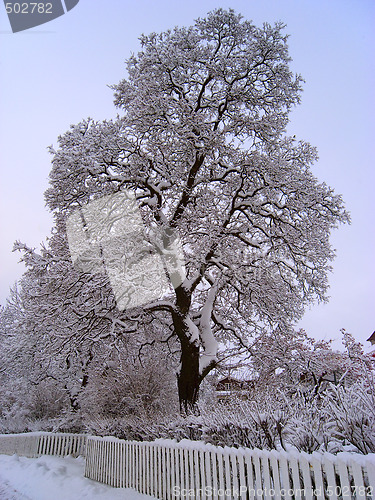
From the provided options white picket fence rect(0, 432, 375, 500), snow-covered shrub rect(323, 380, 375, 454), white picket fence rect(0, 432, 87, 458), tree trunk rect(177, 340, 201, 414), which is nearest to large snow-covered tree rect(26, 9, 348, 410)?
tree trunk rect(177, 340, 201, 414)

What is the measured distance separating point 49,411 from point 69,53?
15.4m

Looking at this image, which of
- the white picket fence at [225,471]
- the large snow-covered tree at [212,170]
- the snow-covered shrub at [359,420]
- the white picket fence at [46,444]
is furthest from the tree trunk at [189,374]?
the snow-covered shrub at [359,420]

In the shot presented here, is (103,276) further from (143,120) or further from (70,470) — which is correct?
(70,470)

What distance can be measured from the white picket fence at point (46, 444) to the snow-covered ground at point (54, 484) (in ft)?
1.84

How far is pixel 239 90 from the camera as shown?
36.2ft

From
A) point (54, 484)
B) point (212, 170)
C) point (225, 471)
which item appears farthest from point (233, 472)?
point (212, 170)

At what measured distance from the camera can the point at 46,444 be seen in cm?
1375

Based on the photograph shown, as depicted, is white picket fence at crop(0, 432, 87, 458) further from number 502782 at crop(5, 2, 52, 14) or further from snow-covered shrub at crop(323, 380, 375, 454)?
number 502782 at crop(5, 2, 52, 14)

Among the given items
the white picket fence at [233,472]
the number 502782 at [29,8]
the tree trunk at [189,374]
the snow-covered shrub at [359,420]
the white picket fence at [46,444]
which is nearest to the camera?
the white picket fence at [233,472]

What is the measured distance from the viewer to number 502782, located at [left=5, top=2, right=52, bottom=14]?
4734mm

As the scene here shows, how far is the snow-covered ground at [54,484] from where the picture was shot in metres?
7.25

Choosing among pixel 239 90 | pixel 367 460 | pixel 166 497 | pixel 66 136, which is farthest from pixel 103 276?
pixel 367 460

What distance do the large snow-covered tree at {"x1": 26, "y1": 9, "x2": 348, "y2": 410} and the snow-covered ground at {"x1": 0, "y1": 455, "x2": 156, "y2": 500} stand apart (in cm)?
338

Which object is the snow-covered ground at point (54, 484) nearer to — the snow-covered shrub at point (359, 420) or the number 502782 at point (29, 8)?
the snow-covered shrub at point (359, 420)
